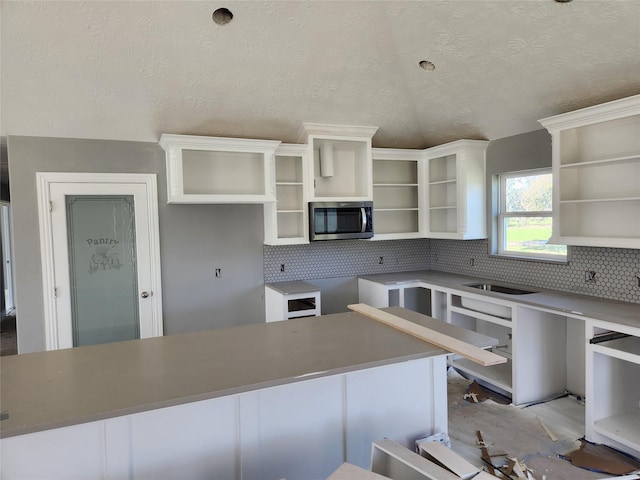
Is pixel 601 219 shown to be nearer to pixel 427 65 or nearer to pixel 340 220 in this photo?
pixel 427 65

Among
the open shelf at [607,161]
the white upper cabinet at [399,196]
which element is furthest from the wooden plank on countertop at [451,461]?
the white upper cabinet at [399,196]

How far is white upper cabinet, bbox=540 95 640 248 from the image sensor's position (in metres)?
2.79

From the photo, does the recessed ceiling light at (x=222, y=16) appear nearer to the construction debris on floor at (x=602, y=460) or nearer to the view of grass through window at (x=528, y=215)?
the view of grass through window at (x=528, y=215)

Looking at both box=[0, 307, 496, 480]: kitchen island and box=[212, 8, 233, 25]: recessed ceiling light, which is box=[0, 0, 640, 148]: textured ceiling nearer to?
box=[212, 8, 233, 25]: recessed ceiling light

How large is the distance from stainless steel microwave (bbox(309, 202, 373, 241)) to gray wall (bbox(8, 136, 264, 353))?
62cm

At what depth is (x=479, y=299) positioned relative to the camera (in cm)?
349

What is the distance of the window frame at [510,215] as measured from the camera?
359 cm

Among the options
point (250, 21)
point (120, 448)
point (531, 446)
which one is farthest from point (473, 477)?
point (250, 21)

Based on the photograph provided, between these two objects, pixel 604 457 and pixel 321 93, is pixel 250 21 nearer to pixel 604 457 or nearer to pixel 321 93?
pixel 321 93

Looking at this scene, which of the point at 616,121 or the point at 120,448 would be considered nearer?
the point at 120,448

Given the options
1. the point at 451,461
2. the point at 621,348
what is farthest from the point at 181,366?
the point at 621,348

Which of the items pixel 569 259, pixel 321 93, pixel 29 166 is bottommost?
pixel 569 259

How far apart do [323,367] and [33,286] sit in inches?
118

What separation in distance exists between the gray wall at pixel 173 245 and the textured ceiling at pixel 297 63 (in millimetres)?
158
